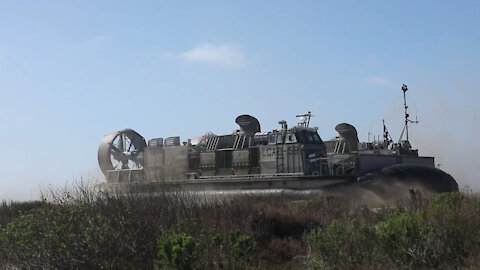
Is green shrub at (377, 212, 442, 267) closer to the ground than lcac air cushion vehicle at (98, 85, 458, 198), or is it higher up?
closer to the ground

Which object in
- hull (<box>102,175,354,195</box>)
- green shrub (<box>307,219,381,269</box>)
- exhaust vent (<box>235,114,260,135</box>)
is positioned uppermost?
exhaust vent (<box>235,114,260,135</box>)

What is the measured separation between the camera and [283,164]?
35469mm

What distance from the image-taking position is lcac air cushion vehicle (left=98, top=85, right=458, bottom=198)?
3347 centimetres

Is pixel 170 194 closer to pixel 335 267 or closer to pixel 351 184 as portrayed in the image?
pixel 335 267

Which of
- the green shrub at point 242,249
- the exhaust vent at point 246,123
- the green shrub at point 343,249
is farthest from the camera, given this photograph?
the exhaust vent at point 246,123

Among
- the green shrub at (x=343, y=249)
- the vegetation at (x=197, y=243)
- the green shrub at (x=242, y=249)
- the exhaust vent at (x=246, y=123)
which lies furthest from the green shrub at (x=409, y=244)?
the exhaust vent at (x=246, y=123)

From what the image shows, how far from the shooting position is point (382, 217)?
1945cm

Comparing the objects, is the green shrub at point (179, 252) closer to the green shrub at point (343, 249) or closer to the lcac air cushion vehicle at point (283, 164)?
the green shrub at point (343, 249)

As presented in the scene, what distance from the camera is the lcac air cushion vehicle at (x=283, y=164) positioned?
33469mm

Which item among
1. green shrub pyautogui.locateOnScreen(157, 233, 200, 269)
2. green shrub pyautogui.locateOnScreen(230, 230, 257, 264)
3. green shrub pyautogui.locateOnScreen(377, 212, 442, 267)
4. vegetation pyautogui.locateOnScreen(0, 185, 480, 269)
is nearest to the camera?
green shrub pyautogui.locateOnScreen(157, 233, 200, 269)

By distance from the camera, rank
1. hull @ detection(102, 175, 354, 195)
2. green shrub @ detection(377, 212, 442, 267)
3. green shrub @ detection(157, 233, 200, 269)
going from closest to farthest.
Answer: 1. green shrub @ detection(157, 233, 200, 269)
2. green shrub @ detection(377, 212, 442, 267)
3. hull @ detection(102, 175, 354, 195)

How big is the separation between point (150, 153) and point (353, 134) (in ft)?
47.6

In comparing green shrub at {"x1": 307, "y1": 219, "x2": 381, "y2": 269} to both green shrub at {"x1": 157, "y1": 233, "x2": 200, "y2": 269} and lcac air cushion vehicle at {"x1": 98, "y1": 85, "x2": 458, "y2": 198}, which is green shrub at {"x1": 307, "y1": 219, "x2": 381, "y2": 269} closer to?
green shrub at {"x1": 157, "y1": 233, "x2": 200, "y2": 269}

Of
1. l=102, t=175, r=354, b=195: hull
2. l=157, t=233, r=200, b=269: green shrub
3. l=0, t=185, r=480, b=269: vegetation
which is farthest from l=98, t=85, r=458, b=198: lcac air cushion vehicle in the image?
l=157, t=233, r=200, b=269: green shrub
